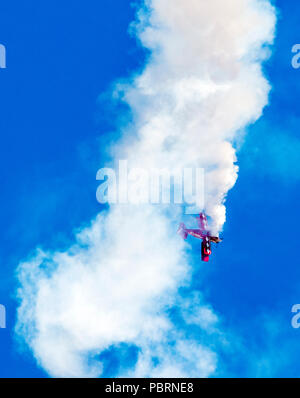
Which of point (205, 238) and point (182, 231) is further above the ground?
point (182, 231)

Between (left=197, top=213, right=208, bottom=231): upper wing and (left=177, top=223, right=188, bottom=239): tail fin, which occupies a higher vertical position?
(left=177, top=223, right=188, bottom=239): tail fin

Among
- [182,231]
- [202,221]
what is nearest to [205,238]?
[202,221]

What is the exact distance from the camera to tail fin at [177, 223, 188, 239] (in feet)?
452

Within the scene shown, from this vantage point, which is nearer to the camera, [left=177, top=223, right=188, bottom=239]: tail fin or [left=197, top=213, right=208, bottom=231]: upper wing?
[left=197, top=213, right=208, bottom=231]: upper wing

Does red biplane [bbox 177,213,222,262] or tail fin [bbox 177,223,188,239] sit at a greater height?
tail fin [bbox 177,223,188,239]

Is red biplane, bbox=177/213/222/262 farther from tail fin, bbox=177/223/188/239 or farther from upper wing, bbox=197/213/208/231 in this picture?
tail fin, bbox=177/223/188/239

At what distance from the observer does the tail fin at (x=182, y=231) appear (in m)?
138

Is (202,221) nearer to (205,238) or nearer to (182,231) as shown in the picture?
(205,238)

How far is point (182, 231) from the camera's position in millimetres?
138500

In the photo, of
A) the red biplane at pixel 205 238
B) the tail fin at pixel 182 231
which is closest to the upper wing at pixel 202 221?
the red biplane at pixel 205 238

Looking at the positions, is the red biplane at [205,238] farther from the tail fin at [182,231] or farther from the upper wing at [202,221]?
the tail fin at [182,231]

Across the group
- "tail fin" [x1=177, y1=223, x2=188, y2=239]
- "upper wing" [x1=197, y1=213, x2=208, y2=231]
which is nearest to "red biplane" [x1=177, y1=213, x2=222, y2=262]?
"upper wing" [x1=197, y1=213, x2=208, y2=231]
